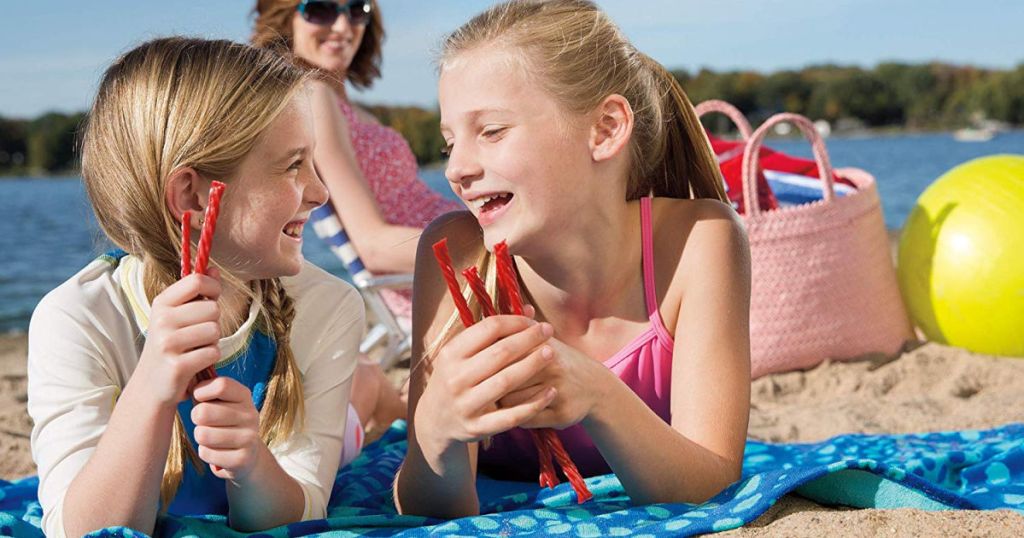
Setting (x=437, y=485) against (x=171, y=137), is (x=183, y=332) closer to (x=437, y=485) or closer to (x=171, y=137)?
(x=171, y=137)

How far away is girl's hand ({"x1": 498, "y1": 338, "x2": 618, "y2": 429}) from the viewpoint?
5.68 feet

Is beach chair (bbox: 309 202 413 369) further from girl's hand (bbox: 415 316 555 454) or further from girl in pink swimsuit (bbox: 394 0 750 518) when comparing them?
girl's hand (bbox: 415 316 555 454)

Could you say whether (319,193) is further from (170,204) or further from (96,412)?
(96,412)

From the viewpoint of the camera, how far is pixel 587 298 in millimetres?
2355

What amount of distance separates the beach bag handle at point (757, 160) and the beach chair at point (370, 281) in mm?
1481

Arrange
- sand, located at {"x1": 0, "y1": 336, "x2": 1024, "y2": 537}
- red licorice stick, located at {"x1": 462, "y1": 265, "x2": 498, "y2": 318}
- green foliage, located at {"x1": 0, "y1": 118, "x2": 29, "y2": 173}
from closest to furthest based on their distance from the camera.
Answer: red licorice stick, located at {"x1": 462, "y1": 265, "x2": 498, "y2": 318}
sand, located at {"x1": 0, "y1": 336, "x2": 1024, "y2": 537}
green foliage, located at {"x1": 0, "y1": 118, "x2": 29, "y2": 173}

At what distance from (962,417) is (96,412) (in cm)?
279

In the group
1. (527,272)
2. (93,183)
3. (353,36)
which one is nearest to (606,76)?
(527,272)

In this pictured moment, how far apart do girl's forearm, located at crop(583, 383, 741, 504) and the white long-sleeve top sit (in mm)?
635

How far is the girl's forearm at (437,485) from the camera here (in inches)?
78.9

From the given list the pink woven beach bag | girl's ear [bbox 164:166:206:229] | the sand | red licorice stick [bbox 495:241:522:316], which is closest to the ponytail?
red licorice stick [bbox 495:241:522:316]

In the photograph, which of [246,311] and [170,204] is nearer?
[170,204]

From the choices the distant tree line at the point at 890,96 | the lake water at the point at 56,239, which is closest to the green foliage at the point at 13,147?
the lake water at the point at 56,239

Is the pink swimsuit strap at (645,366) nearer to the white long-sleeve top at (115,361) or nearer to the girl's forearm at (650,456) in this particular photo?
the girl's forearm at (650,456)
